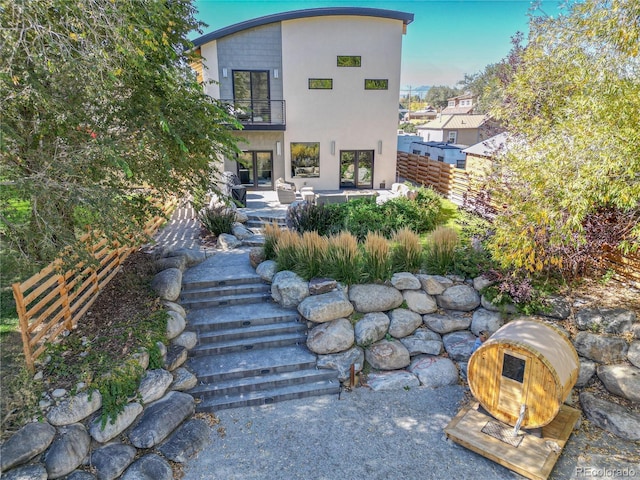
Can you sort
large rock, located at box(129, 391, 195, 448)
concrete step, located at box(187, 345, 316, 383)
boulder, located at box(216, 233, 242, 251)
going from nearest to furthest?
1. large rock, located at box(129, 391, 195, 448)
2. concrete step, located at box(187, 345, 316, 383)
3. boulder, located at box(216, 233, 242, 251)

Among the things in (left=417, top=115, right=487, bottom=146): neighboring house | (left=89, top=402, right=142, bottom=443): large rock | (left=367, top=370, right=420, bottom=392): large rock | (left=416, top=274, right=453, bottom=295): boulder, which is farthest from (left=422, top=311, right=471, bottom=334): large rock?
(left=417, top=115, right=487, bottom=146): neighboring house

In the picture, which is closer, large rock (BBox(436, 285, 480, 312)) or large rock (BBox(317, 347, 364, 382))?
large rock (BBox(317, 347, 364, 382))

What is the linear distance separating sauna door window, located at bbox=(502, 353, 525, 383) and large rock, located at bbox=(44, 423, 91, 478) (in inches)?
221

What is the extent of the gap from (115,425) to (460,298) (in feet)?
20.0

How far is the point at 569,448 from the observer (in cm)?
543

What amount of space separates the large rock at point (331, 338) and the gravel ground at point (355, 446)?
0.86m

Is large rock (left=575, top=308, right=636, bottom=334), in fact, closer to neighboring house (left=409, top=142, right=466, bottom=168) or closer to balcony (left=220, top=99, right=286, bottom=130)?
balcony (left=220, top=99, right=286, bottom=130)

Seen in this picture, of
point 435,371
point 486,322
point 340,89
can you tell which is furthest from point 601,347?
point 340,89

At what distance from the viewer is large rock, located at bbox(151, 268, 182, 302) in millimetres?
7273

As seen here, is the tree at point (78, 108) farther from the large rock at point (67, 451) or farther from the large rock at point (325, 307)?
the large rock at point (325, 307)

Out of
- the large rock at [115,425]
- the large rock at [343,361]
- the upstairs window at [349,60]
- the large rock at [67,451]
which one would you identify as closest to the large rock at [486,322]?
the large rock at [343,361]

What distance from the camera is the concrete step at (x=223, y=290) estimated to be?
793cm

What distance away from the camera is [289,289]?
25.2 feet

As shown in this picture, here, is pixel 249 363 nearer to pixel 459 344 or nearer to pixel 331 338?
pixel 331 338
